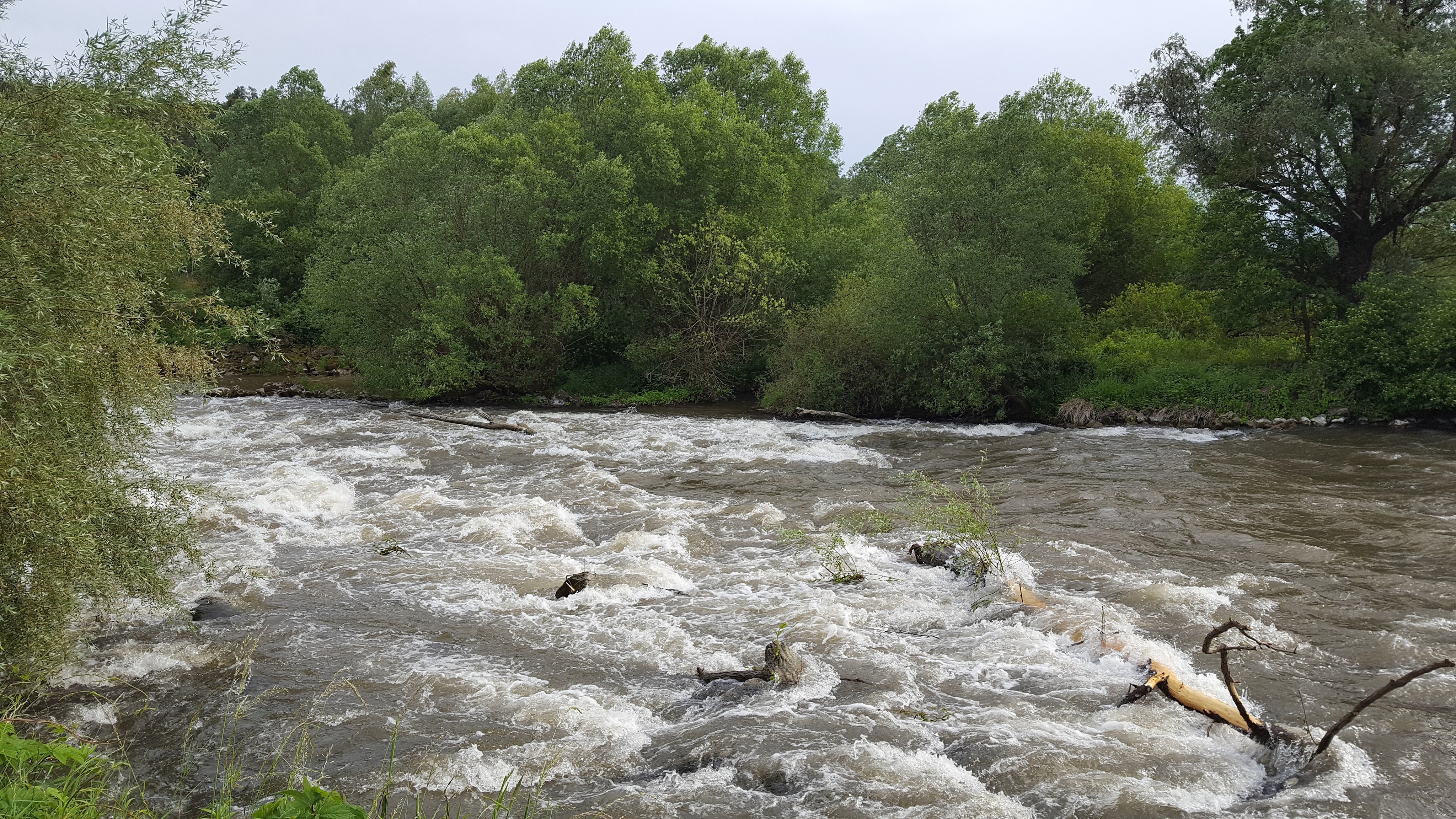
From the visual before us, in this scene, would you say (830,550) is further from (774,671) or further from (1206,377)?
(1206,377)

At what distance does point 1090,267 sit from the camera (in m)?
35.4

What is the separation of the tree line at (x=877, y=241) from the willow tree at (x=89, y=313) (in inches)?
3.5

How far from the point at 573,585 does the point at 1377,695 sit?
7.59 m

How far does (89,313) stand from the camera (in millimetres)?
7172

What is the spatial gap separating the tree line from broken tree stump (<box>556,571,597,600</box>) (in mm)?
3850

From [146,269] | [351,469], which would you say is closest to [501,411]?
[351,469]

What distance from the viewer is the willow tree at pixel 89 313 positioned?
6.26 metres

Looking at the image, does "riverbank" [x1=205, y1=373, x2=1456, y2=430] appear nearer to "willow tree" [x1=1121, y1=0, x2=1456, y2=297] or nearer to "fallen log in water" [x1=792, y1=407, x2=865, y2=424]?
"fallen log in water" [x1=792, y1=407, x2=865, y2=424]

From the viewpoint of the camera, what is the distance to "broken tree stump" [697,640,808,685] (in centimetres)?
760

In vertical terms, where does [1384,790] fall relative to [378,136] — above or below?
below

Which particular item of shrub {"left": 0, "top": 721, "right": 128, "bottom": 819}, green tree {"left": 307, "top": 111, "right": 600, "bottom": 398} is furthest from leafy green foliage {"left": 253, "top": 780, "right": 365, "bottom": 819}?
green tree {"left": 307, "top": 111, "right": 600, "bottom": 398}

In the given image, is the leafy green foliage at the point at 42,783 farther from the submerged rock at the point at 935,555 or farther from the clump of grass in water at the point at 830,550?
the submerged rock at the point at 935,555

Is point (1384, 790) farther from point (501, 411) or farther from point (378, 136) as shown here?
point (378, 136)

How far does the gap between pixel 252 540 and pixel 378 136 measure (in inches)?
1484
